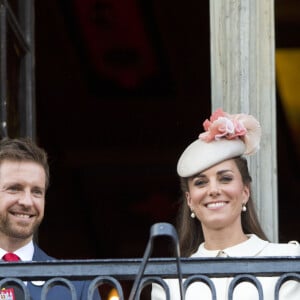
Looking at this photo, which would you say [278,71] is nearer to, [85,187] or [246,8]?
[85,187]

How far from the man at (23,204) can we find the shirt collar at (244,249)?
1.49ft

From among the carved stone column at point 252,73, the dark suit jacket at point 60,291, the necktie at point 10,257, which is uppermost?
the carved stone column at point 252,73

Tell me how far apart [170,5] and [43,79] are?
1.40m

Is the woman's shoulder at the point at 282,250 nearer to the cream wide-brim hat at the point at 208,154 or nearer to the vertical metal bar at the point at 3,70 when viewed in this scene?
the cream wide-brim hat at the point at 208,154

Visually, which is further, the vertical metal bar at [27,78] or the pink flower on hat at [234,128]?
the vertical metal bar at [27,78]

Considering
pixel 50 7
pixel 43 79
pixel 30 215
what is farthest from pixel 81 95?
pixel 30 215

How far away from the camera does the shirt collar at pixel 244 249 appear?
6551 mm

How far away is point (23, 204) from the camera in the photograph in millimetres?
6496

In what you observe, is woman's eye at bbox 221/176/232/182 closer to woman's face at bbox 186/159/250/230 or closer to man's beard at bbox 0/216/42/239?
woman's face at bbox 186/159/250/230

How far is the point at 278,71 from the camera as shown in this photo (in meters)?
12.2

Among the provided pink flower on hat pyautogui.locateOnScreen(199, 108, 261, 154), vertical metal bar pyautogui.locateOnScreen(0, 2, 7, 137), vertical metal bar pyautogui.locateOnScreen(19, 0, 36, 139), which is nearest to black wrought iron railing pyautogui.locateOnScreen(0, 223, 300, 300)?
pink flower on hat pyautogui.locateOnScreen(199, 108, 261, 154)

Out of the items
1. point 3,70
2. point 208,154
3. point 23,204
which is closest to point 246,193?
point 208,154

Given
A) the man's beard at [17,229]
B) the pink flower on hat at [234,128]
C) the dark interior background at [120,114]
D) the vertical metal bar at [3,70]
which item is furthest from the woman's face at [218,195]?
the dark interior background at [120,114]

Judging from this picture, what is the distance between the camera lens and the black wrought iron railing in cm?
603
